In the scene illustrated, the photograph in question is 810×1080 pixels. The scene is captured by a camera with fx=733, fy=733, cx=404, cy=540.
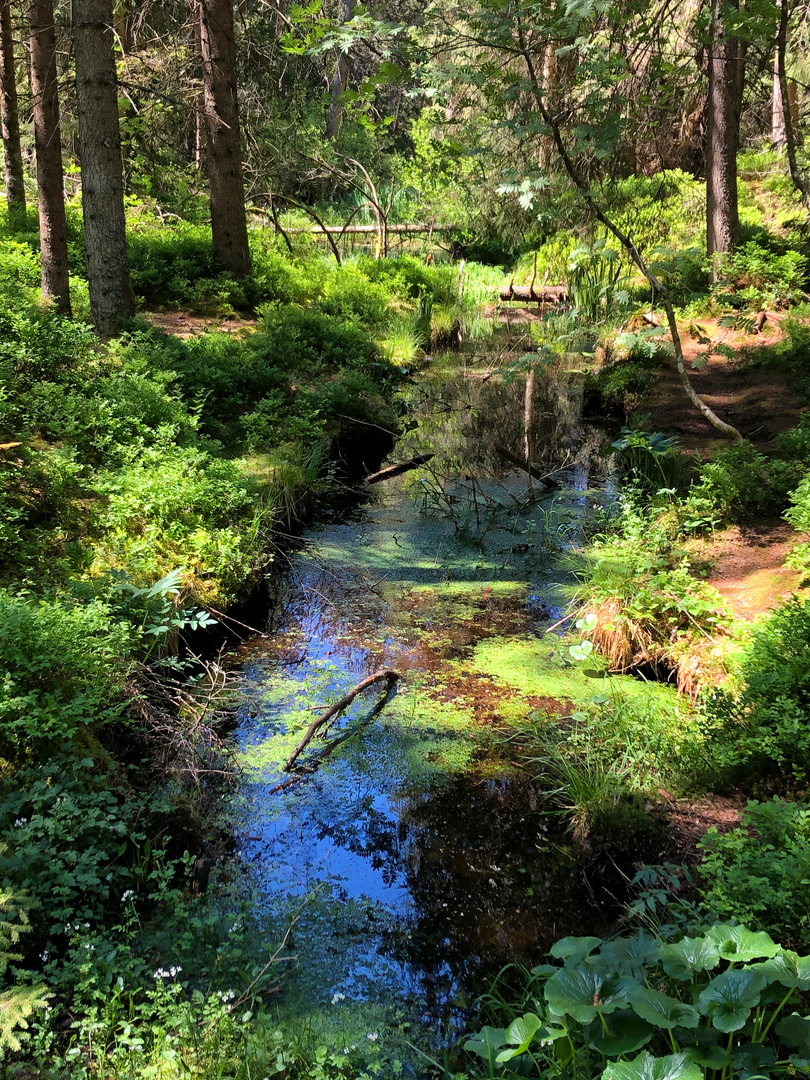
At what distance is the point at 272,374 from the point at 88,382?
2.33m

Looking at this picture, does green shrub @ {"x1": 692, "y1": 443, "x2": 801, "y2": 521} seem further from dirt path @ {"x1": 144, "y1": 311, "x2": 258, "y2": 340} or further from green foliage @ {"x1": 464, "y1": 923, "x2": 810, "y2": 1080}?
dirt path @ {"x1": 144, "y1": 311, "x2": 258, "y2": 340}

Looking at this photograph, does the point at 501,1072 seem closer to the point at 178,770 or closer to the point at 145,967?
the point at 145,967

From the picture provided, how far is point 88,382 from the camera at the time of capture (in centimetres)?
596

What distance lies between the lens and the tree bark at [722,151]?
389 inches

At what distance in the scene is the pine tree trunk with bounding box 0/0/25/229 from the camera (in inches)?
377

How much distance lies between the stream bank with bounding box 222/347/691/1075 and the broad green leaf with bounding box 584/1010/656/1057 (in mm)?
808

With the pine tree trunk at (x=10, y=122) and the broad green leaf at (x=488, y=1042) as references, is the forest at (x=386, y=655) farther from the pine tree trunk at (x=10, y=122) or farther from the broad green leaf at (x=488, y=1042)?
the pine tree trunk at (x=10, y=122)

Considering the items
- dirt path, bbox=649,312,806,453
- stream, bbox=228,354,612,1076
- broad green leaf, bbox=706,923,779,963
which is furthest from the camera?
dirt path, bbox=649,312,806,453

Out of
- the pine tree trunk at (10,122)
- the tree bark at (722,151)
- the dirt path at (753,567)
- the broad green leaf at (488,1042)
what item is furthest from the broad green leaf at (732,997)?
the pine tree trunk at (10,122)

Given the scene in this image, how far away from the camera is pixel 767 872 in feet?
7.68

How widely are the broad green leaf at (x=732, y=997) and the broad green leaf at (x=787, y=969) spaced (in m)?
0.04

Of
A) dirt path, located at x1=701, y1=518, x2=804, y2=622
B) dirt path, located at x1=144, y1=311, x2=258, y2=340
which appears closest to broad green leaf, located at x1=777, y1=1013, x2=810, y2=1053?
dirt path, located at x1=701, y1=518, x2=804, y2=622

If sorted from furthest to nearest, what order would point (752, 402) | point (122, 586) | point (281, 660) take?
point (752, 402) < point (281, 660) < point (122, 586)

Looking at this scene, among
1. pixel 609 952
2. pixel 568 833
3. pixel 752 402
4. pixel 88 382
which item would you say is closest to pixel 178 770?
pixel 568 833
